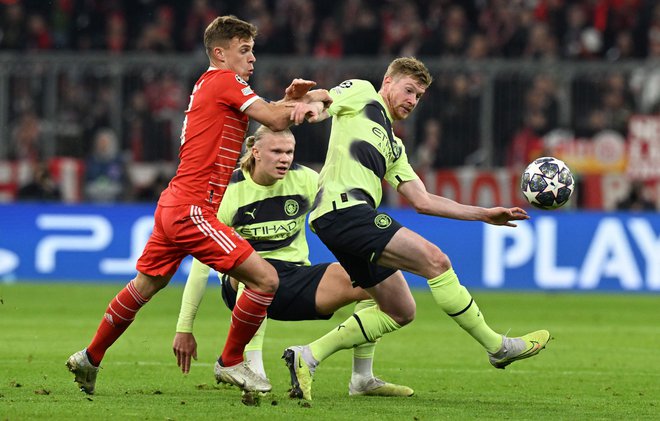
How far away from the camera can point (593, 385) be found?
9359mm

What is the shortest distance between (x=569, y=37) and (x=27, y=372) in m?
14.2

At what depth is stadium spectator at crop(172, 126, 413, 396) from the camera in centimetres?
863

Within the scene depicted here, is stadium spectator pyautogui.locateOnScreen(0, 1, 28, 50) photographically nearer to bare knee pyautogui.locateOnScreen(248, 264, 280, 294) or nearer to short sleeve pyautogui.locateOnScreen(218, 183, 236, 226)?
short sleeve pyautogui.locateOnScreen(218, 183, 236, 226)

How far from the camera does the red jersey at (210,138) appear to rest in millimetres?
7871

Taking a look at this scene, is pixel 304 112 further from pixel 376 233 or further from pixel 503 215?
pixel 503 215

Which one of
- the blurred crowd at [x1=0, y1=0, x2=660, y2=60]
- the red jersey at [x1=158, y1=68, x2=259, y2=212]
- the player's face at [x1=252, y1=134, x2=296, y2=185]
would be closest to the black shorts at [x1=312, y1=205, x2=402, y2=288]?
the player's face at [x1=252, y1=134, x2=296, y2=185]

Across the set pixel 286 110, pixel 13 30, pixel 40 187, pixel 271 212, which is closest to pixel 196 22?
pixel 13 30

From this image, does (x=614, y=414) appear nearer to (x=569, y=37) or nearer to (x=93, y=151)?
(x=93, y=151)

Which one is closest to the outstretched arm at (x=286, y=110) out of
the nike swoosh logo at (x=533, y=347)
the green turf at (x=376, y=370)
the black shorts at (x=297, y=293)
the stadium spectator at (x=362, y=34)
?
the black shorts at (x=297, y=293)

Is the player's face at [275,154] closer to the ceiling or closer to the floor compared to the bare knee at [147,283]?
closer to the ceiling

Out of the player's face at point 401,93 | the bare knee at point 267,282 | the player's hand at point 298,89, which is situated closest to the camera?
the player's hand at point 298,89

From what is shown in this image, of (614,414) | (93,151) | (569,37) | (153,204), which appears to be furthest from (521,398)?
(569,37)

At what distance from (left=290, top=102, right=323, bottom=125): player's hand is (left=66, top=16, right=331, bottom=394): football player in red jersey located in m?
0.02

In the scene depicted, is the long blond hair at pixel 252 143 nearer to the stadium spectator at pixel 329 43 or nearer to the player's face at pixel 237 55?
the player's face at pixel 237 55
